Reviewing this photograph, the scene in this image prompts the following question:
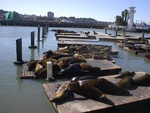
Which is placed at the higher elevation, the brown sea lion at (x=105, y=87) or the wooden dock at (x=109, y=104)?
the brown sea lion at (x=105, y=87)

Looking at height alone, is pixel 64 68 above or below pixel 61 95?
above

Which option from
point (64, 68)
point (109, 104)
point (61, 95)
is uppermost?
point (64, 68)

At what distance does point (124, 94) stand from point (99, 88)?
2.43ft

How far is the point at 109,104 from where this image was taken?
5746 mm

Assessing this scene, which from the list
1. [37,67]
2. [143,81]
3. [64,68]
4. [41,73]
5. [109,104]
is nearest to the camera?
[109,104]

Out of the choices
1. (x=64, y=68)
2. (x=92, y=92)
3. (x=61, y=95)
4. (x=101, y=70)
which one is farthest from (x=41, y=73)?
(x=92, y=92)

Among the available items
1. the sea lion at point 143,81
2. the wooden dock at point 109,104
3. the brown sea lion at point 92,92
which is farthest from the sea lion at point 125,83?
the brown sea lion at point 92,92

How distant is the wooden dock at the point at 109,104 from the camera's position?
216 inches

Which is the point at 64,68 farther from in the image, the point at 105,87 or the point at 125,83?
the point at 105,87

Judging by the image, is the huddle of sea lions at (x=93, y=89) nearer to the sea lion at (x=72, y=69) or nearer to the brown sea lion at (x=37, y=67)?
the sea lion at (x=72, y=69)

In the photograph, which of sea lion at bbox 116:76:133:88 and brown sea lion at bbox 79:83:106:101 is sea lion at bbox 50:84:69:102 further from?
sea lion at bbox 116:76:133:88

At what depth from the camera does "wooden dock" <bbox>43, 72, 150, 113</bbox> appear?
Answer: 5494mm

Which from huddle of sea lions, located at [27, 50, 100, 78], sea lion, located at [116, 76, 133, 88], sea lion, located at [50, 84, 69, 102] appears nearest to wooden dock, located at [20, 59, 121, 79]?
huddle of sea lions, located at [27, 50, 100, 78]

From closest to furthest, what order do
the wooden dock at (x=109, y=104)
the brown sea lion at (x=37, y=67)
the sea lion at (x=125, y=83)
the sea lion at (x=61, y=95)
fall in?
the wooden dock at (x=109, y=104) → the sea lion at (x=61, y=95) → the sea lion at (x=125, y=83) → the brown sea lion at (x=37, y=67)
